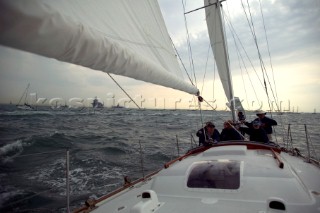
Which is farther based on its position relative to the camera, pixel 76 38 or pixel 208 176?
pixel 208 176

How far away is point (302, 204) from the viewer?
8.79 feet

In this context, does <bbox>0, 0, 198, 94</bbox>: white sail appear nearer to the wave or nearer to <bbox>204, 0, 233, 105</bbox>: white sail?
<bbox>204, 0, 233, 105</bbox>: white sail

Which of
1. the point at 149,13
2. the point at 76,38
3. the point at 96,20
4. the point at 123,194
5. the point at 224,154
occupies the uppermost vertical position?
the point at 149,13

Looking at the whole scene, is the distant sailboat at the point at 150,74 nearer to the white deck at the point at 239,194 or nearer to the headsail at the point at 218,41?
the white deck at the point at 239,194

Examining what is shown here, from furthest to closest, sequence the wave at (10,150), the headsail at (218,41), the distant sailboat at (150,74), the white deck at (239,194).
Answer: the wave at (10,150), the headsail at (218,41), the white deck at (239,194), the distant sailboat at (150,74)

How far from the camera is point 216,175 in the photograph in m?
3.33

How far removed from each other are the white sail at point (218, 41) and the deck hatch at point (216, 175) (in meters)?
5.42

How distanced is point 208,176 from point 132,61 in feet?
6.94

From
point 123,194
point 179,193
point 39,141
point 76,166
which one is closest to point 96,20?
point 179,193

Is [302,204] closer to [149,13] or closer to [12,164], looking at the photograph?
[149,13]

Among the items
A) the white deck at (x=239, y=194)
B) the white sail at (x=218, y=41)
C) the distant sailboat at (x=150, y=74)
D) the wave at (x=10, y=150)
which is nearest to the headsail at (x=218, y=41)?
the white sail at (x=218, y=41)

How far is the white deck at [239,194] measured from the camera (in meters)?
→ 2.71

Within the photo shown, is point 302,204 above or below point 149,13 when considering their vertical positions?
below

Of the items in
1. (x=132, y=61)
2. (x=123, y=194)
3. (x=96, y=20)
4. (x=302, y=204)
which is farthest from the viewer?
(x=123, y=194)
